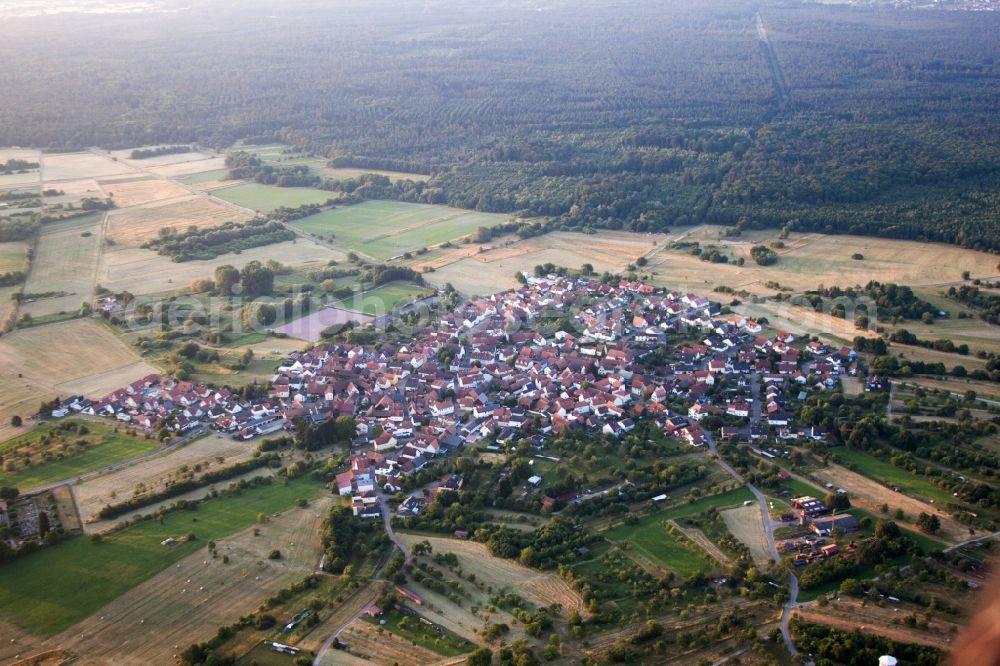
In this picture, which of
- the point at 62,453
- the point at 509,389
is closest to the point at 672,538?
the point at 509,389

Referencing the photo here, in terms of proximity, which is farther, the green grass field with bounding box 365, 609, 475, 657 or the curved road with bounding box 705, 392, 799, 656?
the curved road with bounding box 705, 392, 799, 656

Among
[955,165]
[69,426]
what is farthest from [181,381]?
[955,165]

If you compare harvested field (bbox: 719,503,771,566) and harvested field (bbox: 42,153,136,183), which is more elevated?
harvested field (bbox: 42,153,136,183)

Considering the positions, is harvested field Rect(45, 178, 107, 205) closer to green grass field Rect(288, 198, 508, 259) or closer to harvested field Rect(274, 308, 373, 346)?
green grass field Rect(288, 198, 508, 259)

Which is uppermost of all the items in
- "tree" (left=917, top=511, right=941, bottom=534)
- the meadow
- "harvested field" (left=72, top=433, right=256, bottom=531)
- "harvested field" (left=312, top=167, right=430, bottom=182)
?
"harvested field" (left=312, top=167, right=430, bottom=182)

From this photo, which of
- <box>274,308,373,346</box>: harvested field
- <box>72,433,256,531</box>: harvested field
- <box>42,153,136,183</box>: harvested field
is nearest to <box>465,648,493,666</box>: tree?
<box>72,433,256,531</box>: harvested field

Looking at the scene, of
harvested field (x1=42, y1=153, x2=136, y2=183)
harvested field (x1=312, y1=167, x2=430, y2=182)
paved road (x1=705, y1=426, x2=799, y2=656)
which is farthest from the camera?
harvested field (x1=312, y1=167, x2=430, y2=182)

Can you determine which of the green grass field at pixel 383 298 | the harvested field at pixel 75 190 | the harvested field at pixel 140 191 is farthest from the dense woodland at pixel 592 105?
the green grass field at pixel 383 298
